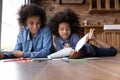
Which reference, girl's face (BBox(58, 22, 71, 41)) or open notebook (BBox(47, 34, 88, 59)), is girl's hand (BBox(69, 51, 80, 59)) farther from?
girl's face (BBox(58, 22, 71, 41))

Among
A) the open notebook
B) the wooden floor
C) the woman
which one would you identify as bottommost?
the wooden floor

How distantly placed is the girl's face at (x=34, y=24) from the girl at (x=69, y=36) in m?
0.16

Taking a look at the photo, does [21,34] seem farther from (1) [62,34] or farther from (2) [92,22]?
(2) [92,22]

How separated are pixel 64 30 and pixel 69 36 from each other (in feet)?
0.23

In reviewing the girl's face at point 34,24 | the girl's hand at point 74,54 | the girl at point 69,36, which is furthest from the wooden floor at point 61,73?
the girl's face at point 34,24

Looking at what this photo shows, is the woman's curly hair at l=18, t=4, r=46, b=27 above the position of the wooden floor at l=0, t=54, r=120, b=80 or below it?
above

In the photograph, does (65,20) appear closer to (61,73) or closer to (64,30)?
(64,30)

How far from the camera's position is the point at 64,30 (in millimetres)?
1731

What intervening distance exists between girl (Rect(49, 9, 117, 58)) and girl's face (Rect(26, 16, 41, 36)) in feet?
0.53

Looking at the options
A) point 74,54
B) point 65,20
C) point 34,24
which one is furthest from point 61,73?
point 65,20

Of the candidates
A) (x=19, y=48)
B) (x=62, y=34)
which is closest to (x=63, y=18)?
(x=62, y=34)

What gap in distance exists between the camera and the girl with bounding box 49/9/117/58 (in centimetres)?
156

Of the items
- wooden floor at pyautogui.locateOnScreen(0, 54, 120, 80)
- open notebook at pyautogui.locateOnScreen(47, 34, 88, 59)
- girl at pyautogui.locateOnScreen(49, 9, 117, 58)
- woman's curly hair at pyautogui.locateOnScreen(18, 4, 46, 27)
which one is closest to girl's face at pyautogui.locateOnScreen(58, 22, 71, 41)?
girl at pyautogui.locateOnScreen(49, 9, 117, 58)

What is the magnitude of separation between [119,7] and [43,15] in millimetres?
3402
